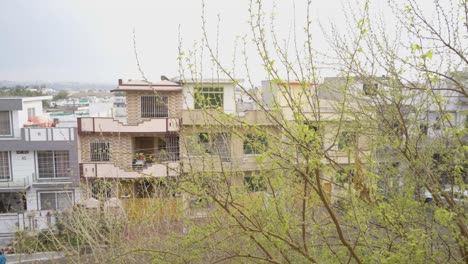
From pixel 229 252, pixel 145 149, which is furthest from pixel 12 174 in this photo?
pixel 229 252

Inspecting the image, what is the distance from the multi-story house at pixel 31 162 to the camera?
39.8 ft

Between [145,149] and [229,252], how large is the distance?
9.27m

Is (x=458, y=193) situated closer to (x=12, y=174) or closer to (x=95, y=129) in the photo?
(x=95, y=129)

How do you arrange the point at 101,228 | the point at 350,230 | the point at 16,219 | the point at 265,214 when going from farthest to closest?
1. the point at 16,219
2. the point at 101,228
3. the point at 350,230
4. the point at 265,214

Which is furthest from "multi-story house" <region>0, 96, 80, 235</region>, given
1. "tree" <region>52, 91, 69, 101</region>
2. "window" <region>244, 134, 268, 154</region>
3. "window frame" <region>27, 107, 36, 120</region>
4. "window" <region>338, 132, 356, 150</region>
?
"tree" <region>52, 91, 69, 101</region>

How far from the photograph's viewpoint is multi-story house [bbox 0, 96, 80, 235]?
39.8 feet

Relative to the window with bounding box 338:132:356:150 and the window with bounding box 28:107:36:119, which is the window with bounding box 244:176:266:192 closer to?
the window with bounding box 338:132:356:150

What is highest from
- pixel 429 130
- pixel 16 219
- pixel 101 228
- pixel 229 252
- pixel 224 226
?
pixel 429 130

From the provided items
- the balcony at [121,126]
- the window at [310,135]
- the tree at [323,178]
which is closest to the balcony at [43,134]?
the balcony at [121,126]

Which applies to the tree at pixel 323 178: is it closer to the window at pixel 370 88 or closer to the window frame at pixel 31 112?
the window at pixel 370 88

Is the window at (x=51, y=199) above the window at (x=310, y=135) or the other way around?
the other way around

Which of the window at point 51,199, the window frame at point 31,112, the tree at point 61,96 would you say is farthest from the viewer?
the tree at point 61,96

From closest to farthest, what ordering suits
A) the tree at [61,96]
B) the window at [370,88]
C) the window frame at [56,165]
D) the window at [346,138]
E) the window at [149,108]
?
the window at [346,138] < the window at [370,88] < the window at [149,108] < the window frame at [56,165] < the tree at [61,96]

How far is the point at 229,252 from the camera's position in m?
3.08
